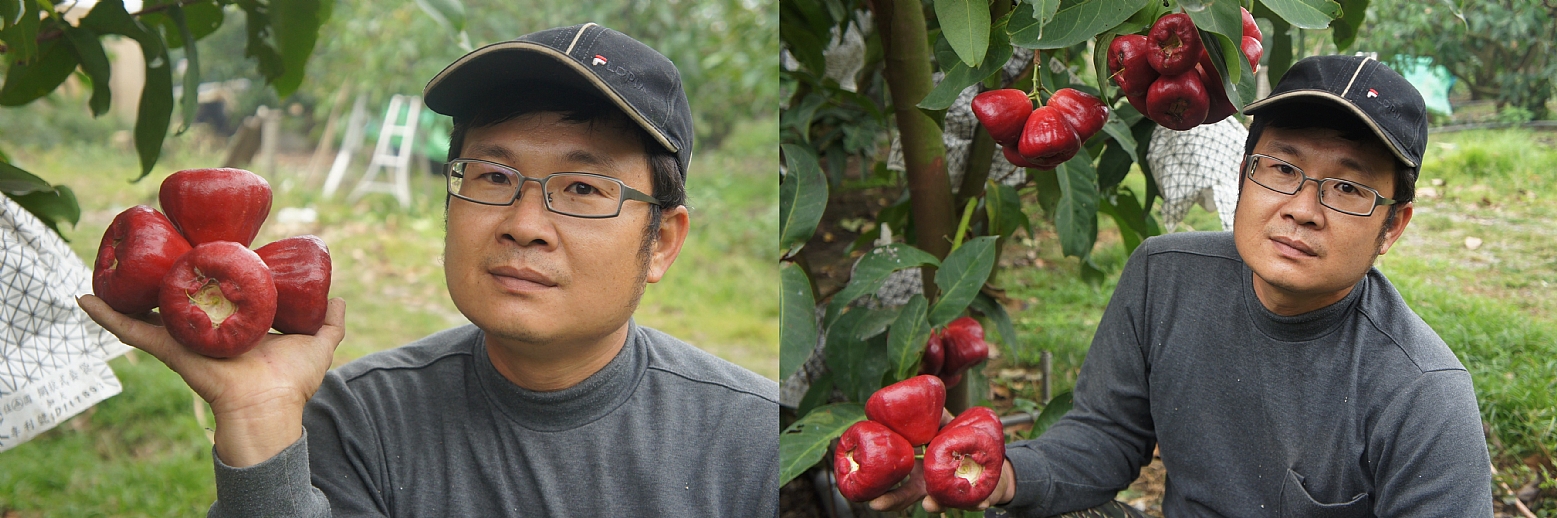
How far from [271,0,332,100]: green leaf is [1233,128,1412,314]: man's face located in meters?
1.19

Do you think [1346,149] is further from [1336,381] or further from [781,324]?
[781,324]

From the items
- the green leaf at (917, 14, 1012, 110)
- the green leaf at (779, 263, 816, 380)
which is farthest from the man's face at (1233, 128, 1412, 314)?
the green leaf at (779, 263, 816, 380)

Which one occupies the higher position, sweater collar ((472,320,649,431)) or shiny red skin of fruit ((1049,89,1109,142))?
shiny red skin of fruit ((1049,89,1109,142))

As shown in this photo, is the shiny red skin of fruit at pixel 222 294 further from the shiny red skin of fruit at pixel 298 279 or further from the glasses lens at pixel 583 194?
the glasses lens at pixel 583 194

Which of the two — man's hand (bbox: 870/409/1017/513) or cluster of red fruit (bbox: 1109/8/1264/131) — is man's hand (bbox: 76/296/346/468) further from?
cluster of red fruit (bbox: 1109/8/1264/131)

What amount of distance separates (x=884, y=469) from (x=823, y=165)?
1.34 metres

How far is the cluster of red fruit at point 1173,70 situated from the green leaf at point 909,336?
44 cm

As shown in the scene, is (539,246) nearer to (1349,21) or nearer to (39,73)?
(39,73)

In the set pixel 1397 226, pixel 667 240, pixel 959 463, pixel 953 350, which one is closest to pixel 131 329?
pixel 667 240

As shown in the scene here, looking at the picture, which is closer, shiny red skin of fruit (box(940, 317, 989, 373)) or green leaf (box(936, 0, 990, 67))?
green leaf (box(936, 0, 990, 67))

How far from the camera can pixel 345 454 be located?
3.43 feet

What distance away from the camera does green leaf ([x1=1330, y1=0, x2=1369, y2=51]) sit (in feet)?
4.39

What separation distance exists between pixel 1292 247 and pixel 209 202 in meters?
1.10

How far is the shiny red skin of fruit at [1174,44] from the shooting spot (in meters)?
1.00
